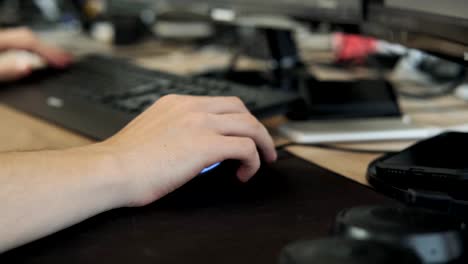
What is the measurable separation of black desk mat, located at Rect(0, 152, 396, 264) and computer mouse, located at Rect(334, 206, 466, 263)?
6 centimetres

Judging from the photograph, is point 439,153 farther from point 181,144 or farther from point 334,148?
point 181,144

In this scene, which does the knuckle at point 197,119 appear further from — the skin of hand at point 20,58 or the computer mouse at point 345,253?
the skin of hand at point 20,58

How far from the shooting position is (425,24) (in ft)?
2.24

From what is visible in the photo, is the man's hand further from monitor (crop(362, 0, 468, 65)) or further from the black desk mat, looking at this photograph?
monitor (crop(362, 0, 468, 65))

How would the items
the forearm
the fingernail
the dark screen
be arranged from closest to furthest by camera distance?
the forearm, the dark screen, the fingernail

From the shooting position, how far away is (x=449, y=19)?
0.63m

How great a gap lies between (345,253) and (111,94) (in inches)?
20.8

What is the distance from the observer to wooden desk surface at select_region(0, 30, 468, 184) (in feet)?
2.10

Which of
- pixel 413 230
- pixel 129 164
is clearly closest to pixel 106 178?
pixel 129 164

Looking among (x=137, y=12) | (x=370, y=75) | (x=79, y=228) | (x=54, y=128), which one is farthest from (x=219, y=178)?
(x=137, y=12)

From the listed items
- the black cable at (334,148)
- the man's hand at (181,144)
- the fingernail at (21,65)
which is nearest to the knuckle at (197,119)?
the man's hand at (181,144)

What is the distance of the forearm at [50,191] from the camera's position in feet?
1.47

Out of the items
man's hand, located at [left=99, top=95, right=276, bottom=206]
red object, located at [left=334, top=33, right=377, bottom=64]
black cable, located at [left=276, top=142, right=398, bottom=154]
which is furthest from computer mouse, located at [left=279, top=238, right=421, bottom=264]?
red object, located at [left=334, top=33, right=377, bottom=64]

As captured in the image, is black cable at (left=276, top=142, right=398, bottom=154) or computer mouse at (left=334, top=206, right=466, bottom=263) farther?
black cable at (left=276, top=142, right=398, bottom=154)
